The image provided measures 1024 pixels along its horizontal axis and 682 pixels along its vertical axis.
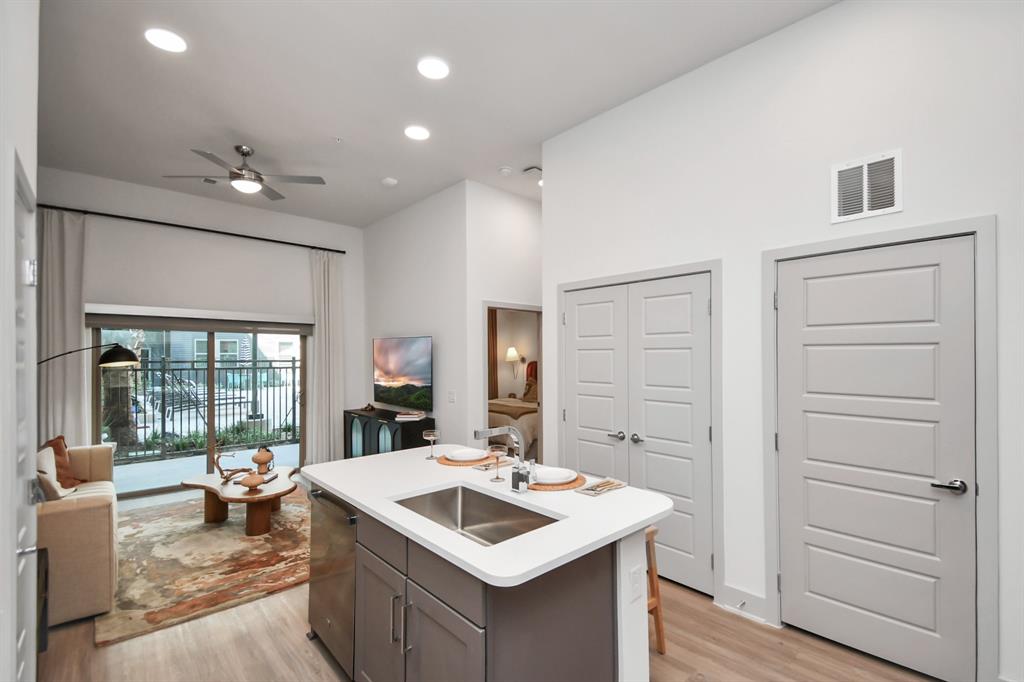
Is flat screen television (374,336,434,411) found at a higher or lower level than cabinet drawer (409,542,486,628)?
higher

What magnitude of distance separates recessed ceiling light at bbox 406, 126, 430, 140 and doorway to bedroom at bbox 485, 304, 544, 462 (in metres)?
1.68

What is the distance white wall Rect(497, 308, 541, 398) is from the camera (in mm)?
5383

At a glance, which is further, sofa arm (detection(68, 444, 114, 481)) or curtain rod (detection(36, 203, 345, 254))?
curtain rod (detection(36, 203, 345, 254))

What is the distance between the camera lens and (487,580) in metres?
1.27

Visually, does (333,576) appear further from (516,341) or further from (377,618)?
(516,341)

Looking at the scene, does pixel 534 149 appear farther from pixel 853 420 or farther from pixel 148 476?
pixel 148 476

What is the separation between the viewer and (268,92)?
3117 mm

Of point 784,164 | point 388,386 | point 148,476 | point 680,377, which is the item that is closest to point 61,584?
point 148,476

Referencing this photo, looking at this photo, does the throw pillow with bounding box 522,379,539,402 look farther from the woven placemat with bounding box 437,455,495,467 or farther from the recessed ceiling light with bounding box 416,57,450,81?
the recessed ceiling light with bounding box 416,57,450,81

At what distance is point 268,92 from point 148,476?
4.30m

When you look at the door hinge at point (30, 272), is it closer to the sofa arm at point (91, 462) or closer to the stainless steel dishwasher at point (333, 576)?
the stainless steel dishwasher at point (333, 576)

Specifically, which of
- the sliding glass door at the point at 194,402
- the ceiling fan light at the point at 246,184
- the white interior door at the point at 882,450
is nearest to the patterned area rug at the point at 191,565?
the sliding glass door at the point at 194,402

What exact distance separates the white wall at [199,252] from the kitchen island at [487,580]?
12.9 ft

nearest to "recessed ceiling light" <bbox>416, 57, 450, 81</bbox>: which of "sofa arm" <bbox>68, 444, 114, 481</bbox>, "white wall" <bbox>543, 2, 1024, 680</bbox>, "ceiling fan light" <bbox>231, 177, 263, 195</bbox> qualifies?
"white wall" <bbox>543, 2, 1024, 680</bbox>
